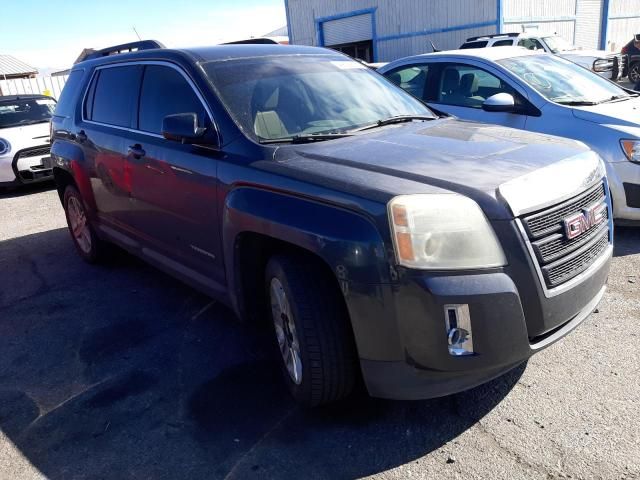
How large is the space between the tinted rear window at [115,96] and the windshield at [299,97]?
37.9 inches

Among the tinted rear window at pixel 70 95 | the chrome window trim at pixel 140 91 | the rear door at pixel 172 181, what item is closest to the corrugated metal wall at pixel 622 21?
the tinted rear window at pixel 70 95

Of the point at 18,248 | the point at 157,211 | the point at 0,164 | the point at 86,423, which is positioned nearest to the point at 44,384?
the point at 86,423

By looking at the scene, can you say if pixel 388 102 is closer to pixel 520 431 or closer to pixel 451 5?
pixel 520 431

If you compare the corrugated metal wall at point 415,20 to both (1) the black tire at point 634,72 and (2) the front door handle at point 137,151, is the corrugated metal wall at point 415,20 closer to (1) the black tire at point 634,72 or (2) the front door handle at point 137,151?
(1) the black tire at point 634,72

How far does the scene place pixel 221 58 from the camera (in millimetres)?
3656

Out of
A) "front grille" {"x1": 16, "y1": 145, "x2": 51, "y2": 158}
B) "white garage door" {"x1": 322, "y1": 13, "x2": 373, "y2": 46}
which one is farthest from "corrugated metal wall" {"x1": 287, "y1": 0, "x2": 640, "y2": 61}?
"front grille" {"x1": 16, "y1": 145, "x2": 51, "y2": 158}

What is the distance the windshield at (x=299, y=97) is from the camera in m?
3.30

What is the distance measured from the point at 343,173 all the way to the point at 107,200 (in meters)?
2.77

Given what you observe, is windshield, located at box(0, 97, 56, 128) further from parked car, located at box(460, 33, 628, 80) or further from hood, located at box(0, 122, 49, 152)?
parked car, located at box(460, 33, 628, 80)

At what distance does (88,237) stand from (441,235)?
4.17 m

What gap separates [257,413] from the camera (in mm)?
2947

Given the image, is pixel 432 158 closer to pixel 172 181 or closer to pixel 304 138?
pixel 304 138

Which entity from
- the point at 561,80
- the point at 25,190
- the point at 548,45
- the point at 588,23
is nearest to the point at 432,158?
the point at 561,80

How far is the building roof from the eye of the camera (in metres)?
40.6
